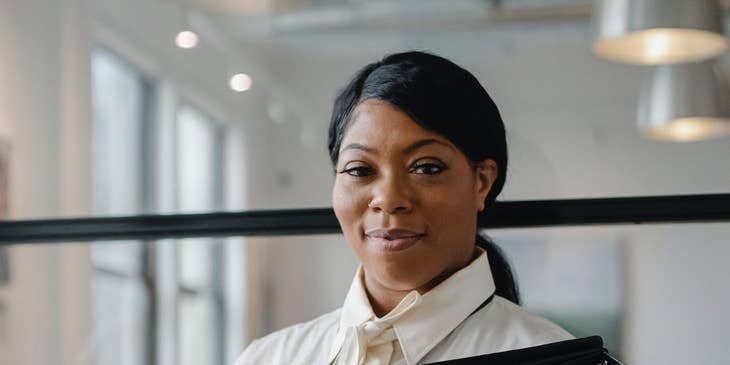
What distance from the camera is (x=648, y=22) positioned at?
199 cm

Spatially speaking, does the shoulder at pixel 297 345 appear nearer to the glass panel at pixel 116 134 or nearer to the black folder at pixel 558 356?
the black folder at pixel 558 356

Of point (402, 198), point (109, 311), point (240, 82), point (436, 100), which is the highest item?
point (240, 82)

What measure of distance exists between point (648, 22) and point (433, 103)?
2.51ft

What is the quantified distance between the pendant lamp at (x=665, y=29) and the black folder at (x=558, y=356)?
984mm

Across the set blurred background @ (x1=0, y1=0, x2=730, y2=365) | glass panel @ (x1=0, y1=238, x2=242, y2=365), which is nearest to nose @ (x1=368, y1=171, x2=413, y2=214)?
blurred background @ (x1=0, y1=0, x2=730, y2=365)

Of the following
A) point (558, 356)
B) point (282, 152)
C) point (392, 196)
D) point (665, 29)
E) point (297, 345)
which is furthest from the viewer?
point (282, 152)

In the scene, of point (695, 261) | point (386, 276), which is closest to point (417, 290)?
point (386, 276)

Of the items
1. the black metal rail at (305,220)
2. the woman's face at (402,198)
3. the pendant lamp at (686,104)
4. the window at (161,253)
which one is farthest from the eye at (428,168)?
the window at (161,253)

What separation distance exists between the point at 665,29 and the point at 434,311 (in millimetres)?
857

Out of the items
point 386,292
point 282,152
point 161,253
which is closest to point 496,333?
point 386,292

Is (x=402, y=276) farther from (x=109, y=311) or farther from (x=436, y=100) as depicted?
(x=109, y=311)

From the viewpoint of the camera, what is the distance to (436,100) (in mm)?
1352

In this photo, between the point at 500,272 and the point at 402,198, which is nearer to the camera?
the point at 402,198

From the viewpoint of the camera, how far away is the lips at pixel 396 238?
134cm
